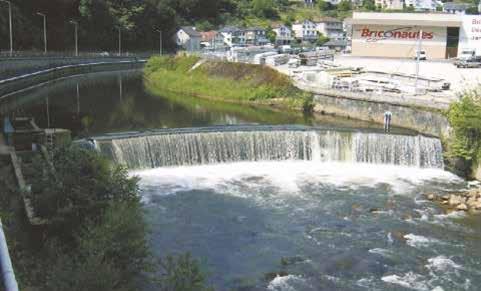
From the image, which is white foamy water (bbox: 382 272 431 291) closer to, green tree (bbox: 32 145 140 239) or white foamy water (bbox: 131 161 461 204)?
green tree (bbox: 32 145 140 239)

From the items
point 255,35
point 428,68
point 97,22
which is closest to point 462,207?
point 428,68

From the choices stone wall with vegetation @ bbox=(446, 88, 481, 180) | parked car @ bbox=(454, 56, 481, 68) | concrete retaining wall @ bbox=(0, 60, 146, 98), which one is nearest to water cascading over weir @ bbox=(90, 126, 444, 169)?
stone wall with vegetation @ bbox=(446, 88, 481, 180)

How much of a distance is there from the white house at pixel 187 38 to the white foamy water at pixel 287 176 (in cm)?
8319

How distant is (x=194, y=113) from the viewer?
43.4 m

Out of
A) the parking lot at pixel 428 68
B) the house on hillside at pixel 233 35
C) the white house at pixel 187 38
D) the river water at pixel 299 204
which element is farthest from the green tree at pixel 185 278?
the house on hillside at pixel 233 35

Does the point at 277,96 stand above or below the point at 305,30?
below

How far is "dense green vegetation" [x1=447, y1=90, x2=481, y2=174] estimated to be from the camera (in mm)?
28594

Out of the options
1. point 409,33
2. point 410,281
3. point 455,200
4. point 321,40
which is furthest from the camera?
point 321,40

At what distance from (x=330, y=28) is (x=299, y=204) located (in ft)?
452

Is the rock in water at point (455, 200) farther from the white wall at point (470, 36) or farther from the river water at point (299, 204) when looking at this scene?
the white wall at point (470, 36)

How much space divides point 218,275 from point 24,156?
9365mm

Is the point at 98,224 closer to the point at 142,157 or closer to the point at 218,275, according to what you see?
the point at 218,275

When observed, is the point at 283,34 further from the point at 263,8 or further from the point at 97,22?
the point at 97,22

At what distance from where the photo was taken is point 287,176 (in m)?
27.6
